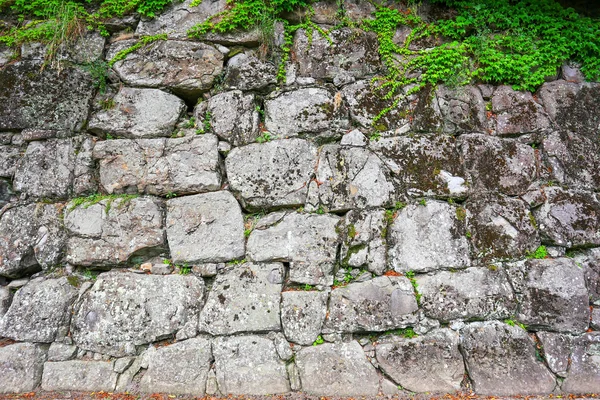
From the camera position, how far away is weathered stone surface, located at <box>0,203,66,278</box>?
2885 mm

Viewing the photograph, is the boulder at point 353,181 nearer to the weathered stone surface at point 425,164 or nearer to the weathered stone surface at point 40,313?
the weathered stone surface at point 425,164

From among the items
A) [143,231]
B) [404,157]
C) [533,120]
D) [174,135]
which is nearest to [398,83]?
[404,157]

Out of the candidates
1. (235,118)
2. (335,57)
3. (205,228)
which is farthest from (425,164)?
(205,228)

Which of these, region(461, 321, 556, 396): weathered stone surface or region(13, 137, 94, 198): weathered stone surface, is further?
region(13, 137, 94, 198): weathered stone surface

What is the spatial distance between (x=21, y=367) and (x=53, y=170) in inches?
66.9

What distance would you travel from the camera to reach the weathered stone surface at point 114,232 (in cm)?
287

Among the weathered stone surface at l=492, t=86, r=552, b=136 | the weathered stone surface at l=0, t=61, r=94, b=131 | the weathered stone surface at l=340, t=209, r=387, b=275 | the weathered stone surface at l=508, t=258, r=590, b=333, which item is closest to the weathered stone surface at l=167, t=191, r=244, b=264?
the weathered stone surface at l=340, t=209, r=387, b=275

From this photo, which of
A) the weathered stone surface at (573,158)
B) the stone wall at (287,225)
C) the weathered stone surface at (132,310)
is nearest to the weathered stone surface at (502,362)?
the stone wall at (287,225)

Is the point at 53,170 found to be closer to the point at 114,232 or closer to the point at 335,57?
the point at 114,232

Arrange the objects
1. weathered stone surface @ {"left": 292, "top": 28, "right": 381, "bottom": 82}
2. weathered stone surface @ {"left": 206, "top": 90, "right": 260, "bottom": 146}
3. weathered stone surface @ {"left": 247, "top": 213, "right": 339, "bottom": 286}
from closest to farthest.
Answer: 1. weathered stone surface @ {"left": 247, "top": 213, "right": 339, "bottom": 286}
2. weathered stone surface @ {"left": 206, "top": 90, "right": 260, "bottom": 146}
3. weathered stone surface @ {"left": 292, "top": 28, "right": 381, "bottom": 82}

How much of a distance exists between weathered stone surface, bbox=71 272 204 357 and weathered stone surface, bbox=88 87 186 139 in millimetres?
1335

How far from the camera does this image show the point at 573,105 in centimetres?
317

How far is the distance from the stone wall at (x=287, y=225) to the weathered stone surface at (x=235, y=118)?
0.06 feet

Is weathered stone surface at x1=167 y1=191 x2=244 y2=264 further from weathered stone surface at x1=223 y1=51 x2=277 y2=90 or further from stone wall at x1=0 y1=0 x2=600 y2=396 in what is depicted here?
weathered stone surface at x1=223 y1=51 x2=277 y2=90
